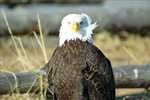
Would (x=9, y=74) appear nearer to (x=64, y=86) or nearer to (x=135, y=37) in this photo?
(x=64, y=86)

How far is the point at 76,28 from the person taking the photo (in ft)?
7.24

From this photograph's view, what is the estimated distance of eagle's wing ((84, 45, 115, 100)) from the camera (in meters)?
2.12

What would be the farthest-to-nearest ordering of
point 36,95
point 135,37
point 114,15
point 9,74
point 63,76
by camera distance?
1. point 135,37
2. point 114,15
3. point 36,95
4. point 9,74
5. point 63,76

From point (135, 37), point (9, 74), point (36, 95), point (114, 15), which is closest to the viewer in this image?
point (9, 74)

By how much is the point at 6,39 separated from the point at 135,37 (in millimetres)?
3986

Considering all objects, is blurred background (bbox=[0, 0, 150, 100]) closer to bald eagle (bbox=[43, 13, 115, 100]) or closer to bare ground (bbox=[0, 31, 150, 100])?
bare ground (bbox=[0, 31, 150, 100])

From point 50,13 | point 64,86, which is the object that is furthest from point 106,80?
point 50,13

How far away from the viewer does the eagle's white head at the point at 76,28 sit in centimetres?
225

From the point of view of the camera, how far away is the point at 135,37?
6918mm

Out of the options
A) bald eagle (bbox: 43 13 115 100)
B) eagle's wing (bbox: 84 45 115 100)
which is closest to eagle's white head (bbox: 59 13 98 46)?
bald eagle (bbox: 43 13 115 100)

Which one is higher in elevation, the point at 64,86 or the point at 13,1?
the point at 13,1

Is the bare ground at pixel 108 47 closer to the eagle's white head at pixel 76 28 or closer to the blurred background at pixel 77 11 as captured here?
the blurred background at pixel 77 11

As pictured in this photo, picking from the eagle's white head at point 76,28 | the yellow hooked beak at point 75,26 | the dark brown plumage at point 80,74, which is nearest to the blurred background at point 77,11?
the eagle's white head at point 76,28

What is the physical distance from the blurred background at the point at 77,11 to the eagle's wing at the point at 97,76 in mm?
3211
